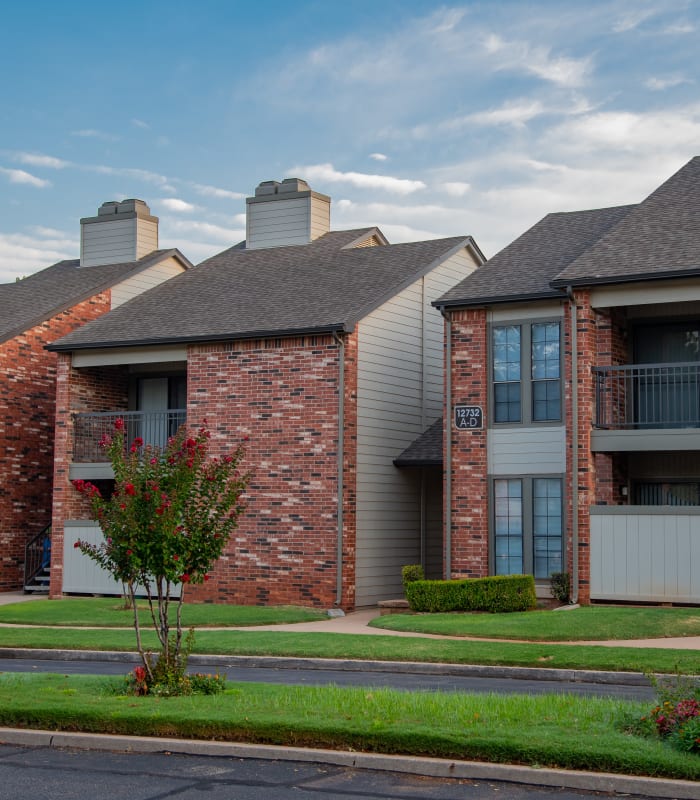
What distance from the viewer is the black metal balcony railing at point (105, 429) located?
87.5 feet

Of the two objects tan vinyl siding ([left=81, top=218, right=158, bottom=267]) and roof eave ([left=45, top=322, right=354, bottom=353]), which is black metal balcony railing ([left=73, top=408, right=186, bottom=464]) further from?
tan vinyl siding ([left=81, top=218, right=158, bottom=267])

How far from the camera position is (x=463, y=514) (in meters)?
22.5

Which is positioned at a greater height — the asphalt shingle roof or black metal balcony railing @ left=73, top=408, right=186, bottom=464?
black metal balcony railing @ left=73, top=408, right=186, bottom=464

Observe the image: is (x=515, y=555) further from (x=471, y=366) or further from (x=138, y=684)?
(x=138, y=684)

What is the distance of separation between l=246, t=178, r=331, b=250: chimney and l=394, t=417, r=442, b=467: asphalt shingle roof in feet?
25.5

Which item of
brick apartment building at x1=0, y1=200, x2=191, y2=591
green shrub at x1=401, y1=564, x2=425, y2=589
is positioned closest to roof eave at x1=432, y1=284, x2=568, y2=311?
green shrub at x1=401, y1=564, x2=425, y2=589

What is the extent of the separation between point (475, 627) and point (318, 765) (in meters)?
9.56

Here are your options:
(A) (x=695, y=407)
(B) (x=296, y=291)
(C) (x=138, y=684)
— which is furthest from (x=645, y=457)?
(C) (x=138, y=684)

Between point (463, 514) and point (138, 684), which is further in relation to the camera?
point (463, 514)

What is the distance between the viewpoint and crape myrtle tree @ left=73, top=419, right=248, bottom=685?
38.3 feet

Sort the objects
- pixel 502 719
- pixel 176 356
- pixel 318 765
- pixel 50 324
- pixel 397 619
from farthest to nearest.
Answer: pixel 50 324 → pixel 176 356 → pixel 397 619 → pixel 502 719 → pixel 318 765

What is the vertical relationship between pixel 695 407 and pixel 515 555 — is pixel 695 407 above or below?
above

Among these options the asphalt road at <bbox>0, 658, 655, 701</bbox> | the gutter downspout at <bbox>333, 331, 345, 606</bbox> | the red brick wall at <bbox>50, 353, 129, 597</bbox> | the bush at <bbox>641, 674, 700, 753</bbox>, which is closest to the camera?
the bush at <bbox>641, 674, 700, 753</bbox>

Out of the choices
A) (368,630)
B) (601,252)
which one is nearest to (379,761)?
(368,630)
